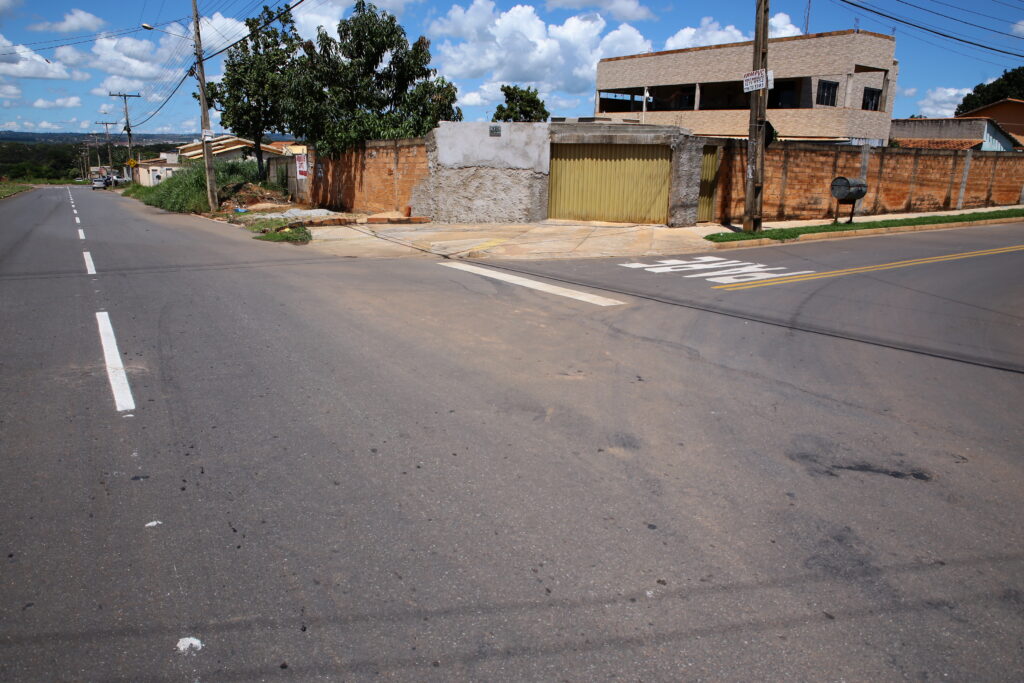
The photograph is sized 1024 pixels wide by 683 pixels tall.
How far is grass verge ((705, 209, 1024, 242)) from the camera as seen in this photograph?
1614 centimetres

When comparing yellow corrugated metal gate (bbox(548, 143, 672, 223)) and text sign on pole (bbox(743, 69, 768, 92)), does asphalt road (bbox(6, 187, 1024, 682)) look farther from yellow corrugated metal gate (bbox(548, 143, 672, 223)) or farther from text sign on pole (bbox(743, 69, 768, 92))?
yellow corrugated metal gate (bbox(548, 143, 672, 223))

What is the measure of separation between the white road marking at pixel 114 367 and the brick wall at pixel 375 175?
44.9 ft

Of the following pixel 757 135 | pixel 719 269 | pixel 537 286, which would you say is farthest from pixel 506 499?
pixel 757 135


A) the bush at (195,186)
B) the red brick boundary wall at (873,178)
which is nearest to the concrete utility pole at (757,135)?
the red brick boundary wall at (873,178)

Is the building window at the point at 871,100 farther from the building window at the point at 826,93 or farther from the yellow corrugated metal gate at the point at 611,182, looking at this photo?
the yellow corrugated metal gate at the point at 611,182

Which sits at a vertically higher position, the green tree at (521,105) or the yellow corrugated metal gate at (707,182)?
the green tree at (521,105)

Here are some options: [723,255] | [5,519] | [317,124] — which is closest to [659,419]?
[5,519]

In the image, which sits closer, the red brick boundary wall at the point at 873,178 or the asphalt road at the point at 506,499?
the asphalt road at the point at 506,499

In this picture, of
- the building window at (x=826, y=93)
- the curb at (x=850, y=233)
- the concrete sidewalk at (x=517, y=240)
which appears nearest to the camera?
the concrete sidewalk at (x=517, y=240)

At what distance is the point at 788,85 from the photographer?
37000mm

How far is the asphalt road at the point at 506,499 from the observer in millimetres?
2648

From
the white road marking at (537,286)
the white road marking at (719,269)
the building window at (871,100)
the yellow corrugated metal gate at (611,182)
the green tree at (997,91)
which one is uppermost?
the green tree at (997,91)

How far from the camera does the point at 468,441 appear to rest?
14.7ft

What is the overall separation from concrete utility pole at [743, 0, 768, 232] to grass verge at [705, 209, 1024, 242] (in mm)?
526
